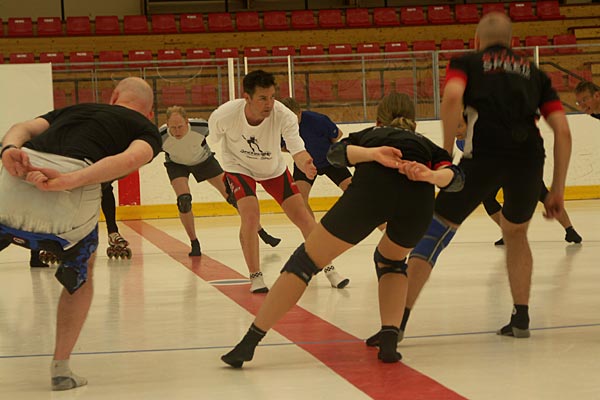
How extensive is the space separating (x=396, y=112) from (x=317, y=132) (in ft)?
10.7

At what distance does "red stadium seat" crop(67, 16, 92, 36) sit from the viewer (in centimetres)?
1802

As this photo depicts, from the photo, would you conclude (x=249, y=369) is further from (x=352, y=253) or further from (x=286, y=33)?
(x=286, y=33)

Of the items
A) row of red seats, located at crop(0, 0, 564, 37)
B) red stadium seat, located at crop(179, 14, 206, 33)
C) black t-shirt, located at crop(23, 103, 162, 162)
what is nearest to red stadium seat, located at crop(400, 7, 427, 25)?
row of red seats, located at crop(0, 0, 564, 37)

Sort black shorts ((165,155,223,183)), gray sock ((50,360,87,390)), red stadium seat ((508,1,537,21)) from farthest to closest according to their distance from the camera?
red stadium seat ((508,1,537,21)) → black shorts ((165,155,223,183)) → gray sock ((50,360,87,390))

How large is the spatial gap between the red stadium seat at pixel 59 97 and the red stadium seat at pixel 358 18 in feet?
26.4

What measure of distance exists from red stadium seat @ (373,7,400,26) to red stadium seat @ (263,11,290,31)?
1878 millimetres

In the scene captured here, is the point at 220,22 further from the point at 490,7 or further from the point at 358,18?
the point at 490,7

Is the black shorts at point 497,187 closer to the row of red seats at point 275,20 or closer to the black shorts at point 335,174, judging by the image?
the black shorts at point 335,174

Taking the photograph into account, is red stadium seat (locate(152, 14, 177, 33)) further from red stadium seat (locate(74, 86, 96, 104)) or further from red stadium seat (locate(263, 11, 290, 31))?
red stadium seat (locate(74, 86, 96, 104))

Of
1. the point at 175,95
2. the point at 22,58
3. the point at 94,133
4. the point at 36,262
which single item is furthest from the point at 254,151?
the point at 22,58

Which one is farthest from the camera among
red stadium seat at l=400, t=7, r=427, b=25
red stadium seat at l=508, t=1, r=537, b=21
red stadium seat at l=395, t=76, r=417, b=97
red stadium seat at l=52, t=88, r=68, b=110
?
red stadium seat at l=508, t=1, r=537, b=21

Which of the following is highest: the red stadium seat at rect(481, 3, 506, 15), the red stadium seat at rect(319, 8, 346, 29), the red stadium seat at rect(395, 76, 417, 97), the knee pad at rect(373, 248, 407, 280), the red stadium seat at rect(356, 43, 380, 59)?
the red stadium seat at rect(481, 3, 506, 15)

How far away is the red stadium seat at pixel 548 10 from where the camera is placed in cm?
1930

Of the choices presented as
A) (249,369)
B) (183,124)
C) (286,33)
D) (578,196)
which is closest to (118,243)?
(183,124)
